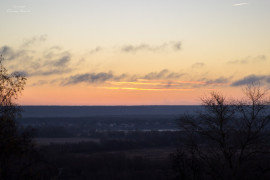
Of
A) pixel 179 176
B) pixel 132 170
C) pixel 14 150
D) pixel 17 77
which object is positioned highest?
pixel 17 77

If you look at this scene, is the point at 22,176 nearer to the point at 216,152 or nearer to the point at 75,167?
the point at 216,152

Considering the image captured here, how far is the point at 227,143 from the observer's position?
82.2 ft

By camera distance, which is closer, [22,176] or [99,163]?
[22,176]

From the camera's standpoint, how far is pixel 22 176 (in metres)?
19.8

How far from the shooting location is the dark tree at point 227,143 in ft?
77.8

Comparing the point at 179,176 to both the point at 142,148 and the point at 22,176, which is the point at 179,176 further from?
the point at 142,148

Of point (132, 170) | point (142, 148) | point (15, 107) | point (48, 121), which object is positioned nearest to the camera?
point (15, 107)

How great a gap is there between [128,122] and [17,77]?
582 feet

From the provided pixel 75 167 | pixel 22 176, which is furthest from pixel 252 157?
pixel 75 167

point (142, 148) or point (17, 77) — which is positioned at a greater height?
point (17, 77)

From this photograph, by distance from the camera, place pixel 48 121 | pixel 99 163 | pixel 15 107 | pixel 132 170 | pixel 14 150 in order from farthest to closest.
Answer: pixel 48 121, pixel 99 163, pixel 132 170, pixel 15 107, pixel 14 150

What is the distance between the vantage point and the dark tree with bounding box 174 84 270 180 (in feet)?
77.8

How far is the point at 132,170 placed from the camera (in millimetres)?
58812

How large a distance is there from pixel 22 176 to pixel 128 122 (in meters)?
177
